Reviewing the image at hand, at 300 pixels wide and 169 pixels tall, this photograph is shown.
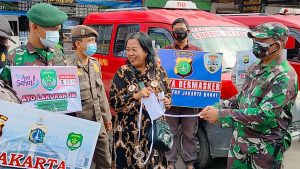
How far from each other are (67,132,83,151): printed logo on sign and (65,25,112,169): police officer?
158 cm

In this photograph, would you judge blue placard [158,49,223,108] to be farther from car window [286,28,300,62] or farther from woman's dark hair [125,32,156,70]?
car window [286,28,300,62]

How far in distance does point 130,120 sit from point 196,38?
92.3 inches

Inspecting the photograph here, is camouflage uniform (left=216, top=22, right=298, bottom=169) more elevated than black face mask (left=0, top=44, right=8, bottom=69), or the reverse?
black face mask (left=0, top=44, right=8, bottom=69)

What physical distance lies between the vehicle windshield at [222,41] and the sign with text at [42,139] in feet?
10.5

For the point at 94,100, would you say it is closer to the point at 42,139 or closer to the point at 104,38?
the point at 42,139

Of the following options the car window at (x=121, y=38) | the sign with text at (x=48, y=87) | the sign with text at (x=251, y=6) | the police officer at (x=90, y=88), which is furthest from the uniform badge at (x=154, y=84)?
the sign with text at (x=251, y=6)

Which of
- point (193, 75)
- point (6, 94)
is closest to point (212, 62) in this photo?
point (193, 75)

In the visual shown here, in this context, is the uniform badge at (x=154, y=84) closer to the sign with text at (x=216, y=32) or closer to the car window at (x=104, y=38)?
the sign with text at (x=216, y=32)

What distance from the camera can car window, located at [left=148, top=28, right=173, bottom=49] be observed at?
5105mm

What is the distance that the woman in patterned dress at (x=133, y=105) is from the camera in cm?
293

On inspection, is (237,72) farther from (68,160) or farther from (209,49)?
(68,160)

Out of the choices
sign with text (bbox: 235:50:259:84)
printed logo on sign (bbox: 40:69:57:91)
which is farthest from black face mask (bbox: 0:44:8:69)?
sign with text (bbox: 235:50:259:84)

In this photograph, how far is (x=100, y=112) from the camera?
11.6 feet

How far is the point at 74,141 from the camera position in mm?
1830
